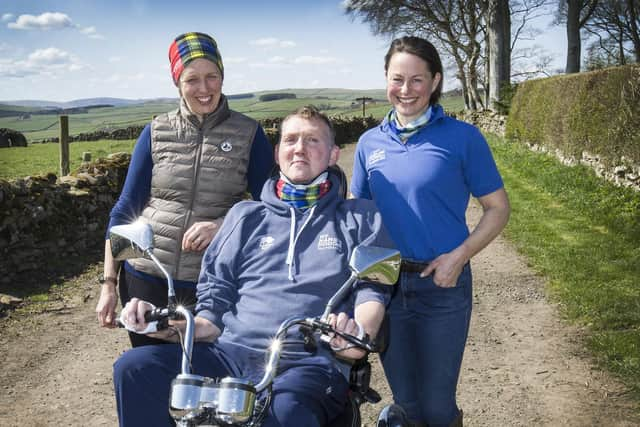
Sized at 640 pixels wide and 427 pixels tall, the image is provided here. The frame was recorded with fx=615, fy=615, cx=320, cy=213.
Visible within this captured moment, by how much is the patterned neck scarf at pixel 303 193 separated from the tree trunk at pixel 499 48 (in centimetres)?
2227

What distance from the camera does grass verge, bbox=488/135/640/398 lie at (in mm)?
5434

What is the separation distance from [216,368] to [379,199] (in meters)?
1.12

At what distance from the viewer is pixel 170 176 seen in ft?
10.1

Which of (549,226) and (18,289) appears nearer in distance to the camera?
(18,289)

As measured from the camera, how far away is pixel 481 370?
495cm

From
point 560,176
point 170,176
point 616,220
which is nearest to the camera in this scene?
point 170,176

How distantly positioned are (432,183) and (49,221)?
701cm

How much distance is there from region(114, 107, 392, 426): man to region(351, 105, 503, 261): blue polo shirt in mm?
266

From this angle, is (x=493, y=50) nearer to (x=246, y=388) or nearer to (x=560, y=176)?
(x=560, y=176)

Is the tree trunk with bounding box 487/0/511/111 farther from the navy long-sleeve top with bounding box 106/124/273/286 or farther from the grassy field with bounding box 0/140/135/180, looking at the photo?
the navy long-sleeve top with bounding box 106/124/273/286

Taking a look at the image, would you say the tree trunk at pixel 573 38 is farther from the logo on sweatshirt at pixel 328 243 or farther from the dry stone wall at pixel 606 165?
the logo on sweatshirt at pixel 328 243

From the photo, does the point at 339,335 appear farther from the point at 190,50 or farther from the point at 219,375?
the point at 190,50

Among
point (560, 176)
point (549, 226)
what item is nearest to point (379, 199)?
point (549, 226)

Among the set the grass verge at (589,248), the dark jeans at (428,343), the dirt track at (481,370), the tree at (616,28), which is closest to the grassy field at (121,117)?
the tree at (616,28)
